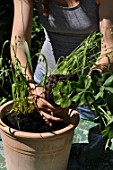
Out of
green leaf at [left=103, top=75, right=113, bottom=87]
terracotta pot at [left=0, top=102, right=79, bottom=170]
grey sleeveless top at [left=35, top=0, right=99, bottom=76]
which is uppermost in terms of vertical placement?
grey sleeveless top at [left=35, top=0, right=99, bottom=76]

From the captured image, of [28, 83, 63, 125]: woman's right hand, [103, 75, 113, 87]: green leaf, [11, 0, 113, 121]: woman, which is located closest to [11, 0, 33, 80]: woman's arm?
→ [11, 0, 113, 121]: woman

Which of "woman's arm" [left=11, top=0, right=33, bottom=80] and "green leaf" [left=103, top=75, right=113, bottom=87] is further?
"woman's arm" [left=11, top=0, right=33, bottom=80]

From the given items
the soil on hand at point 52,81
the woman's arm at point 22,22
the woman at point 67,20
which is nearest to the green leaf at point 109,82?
the soil on hand at point 52,81

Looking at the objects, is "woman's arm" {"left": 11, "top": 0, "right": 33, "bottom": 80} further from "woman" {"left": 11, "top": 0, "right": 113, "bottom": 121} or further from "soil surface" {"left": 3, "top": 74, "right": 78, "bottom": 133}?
"soil surface" {"left": 3, "top": 74, "right": 78, "bottom": 133}

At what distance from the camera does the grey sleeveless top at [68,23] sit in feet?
5.03

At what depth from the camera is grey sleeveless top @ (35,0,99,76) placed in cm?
153

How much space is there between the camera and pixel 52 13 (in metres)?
1.60

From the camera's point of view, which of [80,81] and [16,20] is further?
[16,20]

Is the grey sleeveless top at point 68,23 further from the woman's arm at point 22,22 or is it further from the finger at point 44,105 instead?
the finger at point 44,105

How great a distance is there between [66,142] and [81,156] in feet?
0.72

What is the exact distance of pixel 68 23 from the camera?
158 cm

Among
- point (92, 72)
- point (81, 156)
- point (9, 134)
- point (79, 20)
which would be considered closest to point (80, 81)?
point (92, 72)

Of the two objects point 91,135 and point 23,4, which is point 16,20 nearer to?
point 23,4

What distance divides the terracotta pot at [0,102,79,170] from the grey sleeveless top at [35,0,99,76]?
0.47 m
